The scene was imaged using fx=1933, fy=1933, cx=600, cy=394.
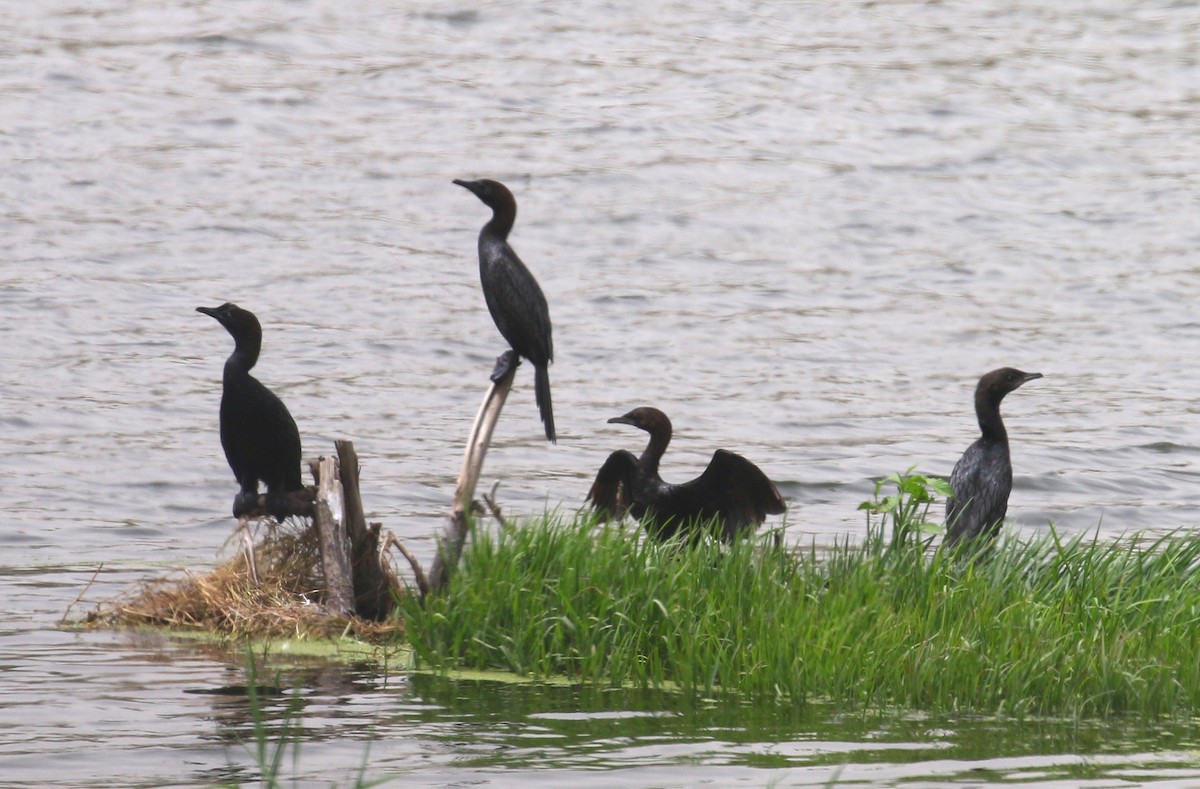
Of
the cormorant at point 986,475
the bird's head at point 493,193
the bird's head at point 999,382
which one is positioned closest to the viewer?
the bird's head at point 493,193

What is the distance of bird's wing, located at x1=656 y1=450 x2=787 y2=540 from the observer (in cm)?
888

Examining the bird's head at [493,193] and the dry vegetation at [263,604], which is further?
the bird's head at [493,193]

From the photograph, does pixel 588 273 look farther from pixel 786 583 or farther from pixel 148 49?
pixel 786 583

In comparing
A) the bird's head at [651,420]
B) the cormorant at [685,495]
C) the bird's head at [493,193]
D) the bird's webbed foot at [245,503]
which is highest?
the bird's head at [493,193]

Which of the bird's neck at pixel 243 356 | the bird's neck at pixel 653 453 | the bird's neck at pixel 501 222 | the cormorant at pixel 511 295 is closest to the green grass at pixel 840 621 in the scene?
the bird's neck at pixel 653 453

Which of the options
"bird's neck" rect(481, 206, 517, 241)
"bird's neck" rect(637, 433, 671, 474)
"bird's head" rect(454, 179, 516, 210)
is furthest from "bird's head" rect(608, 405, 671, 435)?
"bird's head" rect(454, 179, 516, 210)

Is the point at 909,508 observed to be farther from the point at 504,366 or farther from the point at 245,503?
the point at 245,503

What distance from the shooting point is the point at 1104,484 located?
16625 millimetres

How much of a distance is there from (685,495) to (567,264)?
52.6 ft

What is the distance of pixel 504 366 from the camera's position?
8.81 meters

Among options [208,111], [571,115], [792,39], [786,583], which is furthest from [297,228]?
[786,583]

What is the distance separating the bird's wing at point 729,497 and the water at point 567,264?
179 cm

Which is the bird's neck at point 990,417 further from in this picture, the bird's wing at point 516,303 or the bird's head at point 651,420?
the bird's wing at point 516,303

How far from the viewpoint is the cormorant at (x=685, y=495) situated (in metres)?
8.89
